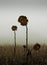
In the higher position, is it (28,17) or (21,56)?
(28,17)

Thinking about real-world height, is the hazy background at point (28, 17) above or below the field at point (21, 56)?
above

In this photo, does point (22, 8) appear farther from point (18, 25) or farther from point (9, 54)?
point (9, 54)

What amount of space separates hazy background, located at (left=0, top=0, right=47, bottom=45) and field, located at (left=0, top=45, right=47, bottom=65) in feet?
0.14

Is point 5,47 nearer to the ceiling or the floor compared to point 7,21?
nearer to the floor

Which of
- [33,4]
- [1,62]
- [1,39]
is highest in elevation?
[33,4]

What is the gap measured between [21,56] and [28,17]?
24 cm

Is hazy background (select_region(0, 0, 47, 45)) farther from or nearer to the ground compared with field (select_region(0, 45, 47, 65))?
farther from the ground

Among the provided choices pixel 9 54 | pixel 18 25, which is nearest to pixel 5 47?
pixel 9 54

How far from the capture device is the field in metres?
0.89

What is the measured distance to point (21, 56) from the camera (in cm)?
90

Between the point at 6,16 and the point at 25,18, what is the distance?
124 millimetres

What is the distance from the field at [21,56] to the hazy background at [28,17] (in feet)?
0.14

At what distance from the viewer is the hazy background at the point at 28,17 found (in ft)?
3.01

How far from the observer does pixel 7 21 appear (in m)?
0.93
